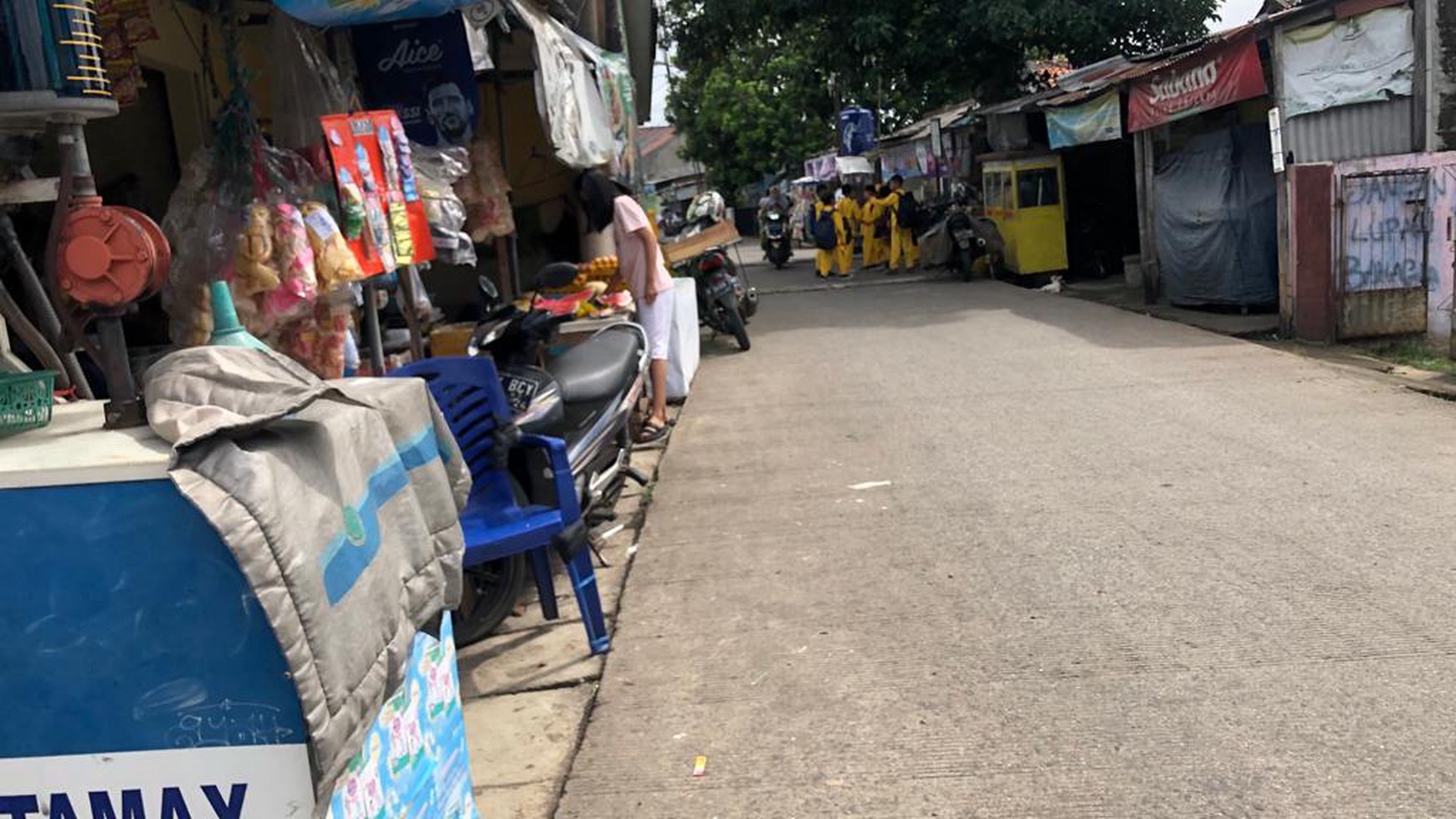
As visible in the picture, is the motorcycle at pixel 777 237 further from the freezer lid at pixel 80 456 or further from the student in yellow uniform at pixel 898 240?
the freezer lid at pixel 80 456

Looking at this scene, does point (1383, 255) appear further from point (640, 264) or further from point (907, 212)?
point (907, 212)

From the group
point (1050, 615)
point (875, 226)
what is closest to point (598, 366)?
point (1050, 615)

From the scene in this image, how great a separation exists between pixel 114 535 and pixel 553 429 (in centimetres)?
315

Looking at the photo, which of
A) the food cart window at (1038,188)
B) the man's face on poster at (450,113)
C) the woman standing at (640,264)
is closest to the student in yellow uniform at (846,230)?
the food cart window at (1038,188)

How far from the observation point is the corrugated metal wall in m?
10.1

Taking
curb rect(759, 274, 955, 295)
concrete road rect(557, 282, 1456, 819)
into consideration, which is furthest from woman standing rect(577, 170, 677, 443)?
curb rect(759, 274, 955, 295)

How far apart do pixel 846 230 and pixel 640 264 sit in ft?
47.7

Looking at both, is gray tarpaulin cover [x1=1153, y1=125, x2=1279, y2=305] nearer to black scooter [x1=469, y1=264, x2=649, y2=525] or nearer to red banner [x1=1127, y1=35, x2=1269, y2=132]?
red banner [x1=1127, y1=35, x2=1269, y2=132]

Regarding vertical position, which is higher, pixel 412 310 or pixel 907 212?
pixel 907 212

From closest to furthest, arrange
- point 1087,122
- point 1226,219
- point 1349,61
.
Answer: point 1349,61 < point 1226,219 < point 1087,122

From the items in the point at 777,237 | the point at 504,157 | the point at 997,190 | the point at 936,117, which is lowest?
the point at 777,237

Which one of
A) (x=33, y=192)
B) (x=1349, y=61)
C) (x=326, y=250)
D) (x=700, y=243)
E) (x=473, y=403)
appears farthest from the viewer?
(x=700, y=243)

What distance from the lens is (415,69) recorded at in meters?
6.16

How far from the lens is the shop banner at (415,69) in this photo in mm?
6113
